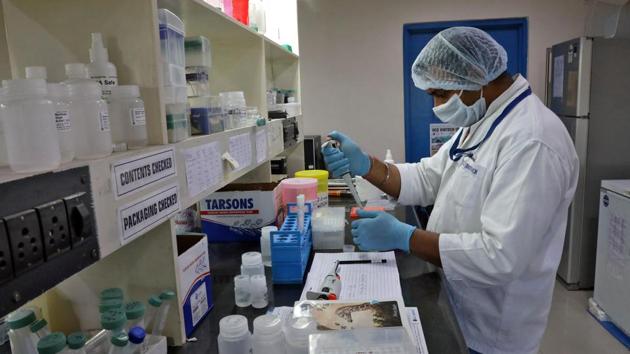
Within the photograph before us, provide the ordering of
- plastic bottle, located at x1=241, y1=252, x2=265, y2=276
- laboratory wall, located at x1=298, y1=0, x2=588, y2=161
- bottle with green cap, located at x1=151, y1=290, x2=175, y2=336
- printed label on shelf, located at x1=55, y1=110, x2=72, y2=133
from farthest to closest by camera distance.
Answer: laboratory wall, located at x1=298, y1=0, x2=588, y2=161 < plastic bottle, located at x1=241, y1=252, x2=265, y2=276 < bottle with green cap, located at x1=151, y1=290, x2=175, y2=336 < printed label on shelf, located at x1=55, y1=110, x2=72, y2=133

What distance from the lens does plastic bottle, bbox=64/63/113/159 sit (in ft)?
2.40

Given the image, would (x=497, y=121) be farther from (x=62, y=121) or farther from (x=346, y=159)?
(x=62, y=121)

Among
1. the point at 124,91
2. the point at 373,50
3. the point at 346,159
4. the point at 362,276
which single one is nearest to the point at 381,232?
the point at 362,276

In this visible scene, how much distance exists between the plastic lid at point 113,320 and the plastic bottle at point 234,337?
19 centimetres

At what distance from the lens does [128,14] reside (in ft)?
2.89

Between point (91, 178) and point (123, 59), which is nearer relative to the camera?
point (91, 178)

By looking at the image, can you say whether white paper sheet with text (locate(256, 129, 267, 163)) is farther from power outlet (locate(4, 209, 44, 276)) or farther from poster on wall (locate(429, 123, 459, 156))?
poster on wall (locate(429, 123, 459, 156))

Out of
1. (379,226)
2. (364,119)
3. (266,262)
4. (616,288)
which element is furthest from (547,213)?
(364,119)

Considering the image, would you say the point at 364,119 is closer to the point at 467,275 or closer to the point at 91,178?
the point at 467,275

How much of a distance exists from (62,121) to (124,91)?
0.68 feet

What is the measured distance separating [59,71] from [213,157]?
0.45 m

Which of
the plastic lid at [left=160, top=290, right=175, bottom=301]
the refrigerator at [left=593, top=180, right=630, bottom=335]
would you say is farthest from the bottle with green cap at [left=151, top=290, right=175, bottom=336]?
the refrigerator at [left=593, top=180, right=630, bottom=335]

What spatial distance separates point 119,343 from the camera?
0.78m

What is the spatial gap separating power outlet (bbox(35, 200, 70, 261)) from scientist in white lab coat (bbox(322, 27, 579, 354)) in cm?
93
